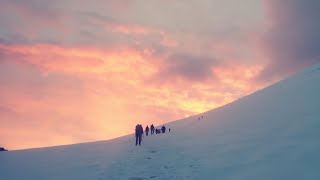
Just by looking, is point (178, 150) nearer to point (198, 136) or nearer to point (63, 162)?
point (198, 136)

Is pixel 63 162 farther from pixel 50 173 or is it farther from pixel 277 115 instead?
pixel 277 115

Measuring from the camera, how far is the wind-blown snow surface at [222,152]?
24688mm

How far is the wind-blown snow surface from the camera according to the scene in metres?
24.7

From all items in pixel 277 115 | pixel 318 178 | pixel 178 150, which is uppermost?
pixel 277 115

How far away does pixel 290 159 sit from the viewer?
24.5 meters

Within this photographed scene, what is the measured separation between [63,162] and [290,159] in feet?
58.6

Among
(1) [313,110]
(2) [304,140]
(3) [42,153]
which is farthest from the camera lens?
(3) [42,153]

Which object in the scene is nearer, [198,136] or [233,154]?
[233,154]

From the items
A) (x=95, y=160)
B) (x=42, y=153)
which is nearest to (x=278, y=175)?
(x=95, y=160)

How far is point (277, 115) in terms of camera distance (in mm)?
34844

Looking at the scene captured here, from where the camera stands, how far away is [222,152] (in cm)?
2852

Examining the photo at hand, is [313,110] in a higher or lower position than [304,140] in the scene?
higher

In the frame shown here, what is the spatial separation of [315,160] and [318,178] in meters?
2.66

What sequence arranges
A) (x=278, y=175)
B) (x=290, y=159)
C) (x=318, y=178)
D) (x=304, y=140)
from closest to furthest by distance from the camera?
(x=318, y=178), (x=278, y=175), (x=290, y=159), (x=304, y=140)
